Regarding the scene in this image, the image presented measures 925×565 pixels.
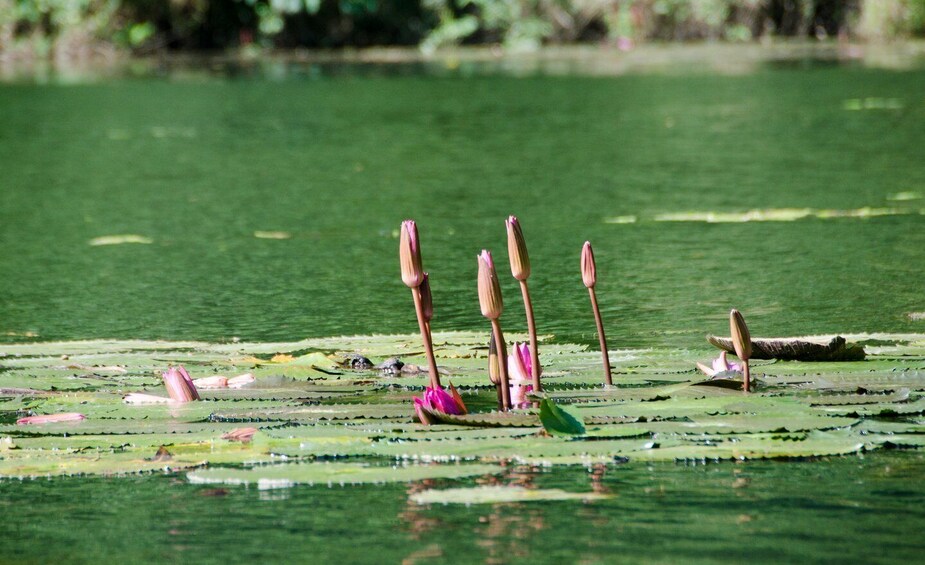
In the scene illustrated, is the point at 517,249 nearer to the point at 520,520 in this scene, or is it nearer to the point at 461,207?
the point at 520,520

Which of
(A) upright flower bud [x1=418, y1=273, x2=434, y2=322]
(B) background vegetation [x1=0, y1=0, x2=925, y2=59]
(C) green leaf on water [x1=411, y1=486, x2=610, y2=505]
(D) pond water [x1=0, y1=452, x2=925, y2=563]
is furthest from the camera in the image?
(B) background vegetation [x1=0, y1=0, x2=925, y2=59]

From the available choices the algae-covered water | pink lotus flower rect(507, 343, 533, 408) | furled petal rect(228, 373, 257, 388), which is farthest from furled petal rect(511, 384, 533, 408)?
furled petal rect(228, 373, 257, 388)

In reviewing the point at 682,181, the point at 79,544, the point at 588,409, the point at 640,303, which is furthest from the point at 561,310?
the point at 682,181

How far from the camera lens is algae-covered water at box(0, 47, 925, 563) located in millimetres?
1292

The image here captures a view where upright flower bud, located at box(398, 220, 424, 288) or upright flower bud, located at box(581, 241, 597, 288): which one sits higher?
upright flower bud, located at box(398, 220, 424, 288)

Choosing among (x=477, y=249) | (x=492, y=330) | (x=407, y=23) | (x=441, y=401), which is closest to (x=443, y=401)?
(x=441, y=401)

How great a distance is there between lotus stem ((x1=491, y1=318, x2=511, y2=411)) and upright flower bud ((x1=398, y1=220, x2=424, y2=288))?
10 centimetres

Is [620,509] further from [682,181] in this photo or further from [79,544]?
[682,181]

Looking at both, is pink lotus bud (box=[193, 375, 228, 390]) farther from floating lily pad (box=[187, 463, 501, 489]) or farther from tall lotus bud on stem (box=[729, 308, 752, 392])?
tall lotus bud on stem (box=[729, 308, 752, 392])

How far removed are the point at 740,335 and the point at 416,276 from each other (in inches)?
14.6

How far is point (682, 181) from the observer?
14.8 ft

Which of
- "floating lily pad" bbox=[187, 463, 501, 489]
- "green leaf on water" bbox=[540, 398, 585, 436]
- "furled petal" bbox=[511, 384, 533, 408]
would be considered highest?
"green leaf on water" bbox=[540, 398, 585, 436]

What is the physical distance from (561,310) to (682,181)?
6.84ft

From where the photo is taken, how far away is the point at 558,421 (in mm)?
1528
